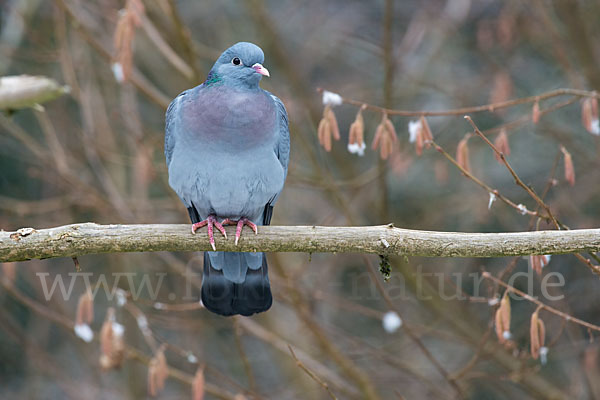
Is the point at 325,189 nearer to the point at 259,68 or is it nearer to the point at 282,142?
the point at 282,142

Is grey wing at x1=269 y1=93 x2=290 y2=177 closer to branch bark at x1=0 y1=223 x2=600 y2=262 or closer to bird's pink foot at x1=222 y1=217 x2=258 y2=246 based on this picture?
bird's pink foot at x1=222 y1=217 x2=258 y2=246

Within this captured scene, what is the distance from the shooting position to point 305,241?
295 centimetres

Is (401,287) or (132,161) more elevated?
(132,161)

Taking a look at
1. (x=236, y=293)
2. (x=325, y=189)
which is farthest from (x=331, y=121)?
(x=325, y=189)

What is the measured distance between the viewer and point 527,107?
19.5ft

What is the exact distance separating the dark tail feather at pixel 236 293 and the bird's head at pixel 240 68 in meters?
0.95

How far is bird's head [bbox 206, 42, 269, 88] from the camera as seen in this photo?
11.8 ft

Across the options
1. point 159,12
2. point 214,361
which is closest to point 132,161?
point 159,12

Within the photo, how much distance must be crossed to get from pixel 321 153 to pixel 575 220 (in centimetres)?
204

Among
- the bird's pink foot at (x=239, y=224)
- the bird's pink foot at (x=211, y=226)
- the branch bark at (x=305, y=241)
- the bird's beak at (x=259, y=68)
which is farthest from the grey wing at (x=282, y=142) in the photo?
the branch bark at (x=305, y=241)

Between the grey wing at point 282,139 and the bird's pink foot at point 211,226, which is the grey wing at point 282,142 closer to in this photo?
the grey wing at point 282,139

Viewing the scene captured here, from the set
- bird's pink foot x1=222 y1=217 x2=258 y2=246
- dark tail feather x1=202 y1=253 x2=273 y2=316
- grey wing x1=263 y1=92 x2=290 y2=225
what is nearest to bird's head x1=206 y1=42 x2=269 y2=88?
grey wing x1=263 y1=92 x2=290 y2=225

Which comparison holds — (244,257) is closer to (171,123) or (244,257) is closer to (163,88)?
(171,123)

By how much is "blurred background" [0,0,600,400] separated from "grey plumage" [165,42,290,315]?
0.54 m
